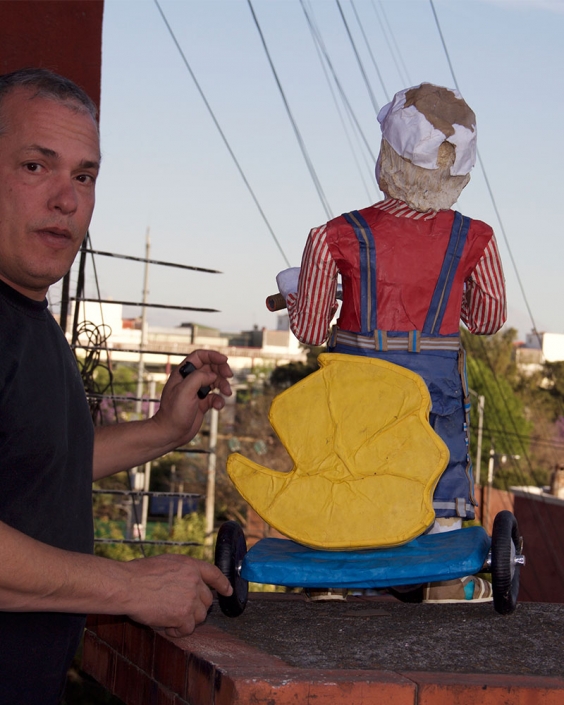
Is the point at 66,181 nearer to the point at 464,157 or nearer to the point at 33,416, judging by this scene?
the point at 33,416

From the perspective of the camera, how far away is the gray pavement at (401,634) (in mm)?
2129

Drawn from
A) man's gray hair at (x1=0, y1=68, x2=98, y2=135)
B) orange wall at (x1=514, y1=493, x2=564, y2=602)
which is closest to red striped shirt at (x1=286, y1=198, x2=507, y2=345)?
man's gray hair at (x1=0, y1=68, x2=98, y2=135)

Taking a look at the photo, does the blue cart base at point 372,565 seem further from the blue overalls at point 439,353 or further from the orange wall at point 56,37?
the orange wall at point 56,37

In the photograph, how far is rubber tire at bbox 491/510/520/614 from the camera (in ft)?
8.00

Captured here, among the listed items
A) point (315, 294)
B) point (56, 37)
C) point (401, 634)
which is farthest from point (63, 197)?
point (56, 37)

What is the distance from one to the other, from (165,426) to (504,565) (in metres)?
0.99

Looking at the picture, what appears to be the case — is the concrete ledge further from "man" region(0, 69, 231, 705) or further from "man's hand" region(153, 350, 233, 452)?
"man's hand" region(153, 350, 233, 452)

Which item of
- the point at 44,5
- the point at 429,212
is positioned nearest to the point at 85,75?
the point at 44,5

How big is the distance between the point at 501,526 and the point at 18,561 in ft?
4.39

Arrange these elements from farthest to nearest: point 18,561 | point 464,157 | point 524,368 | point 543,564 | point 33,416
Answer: point 524,368
point 543,564
point 464,157
point 33,416
point 18,561

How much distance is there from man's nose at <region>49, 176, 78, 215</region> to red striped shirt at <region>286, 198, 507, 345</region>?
1.01 meters

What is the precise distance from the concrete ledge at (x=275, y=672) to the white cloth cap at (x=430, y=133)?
4.43 feet

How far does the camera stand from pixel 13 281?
1986 millimetres

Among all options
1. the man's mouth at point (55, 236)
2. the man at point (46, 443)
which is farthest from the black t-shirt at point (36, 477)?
the man's mouth at point (55, 236)
